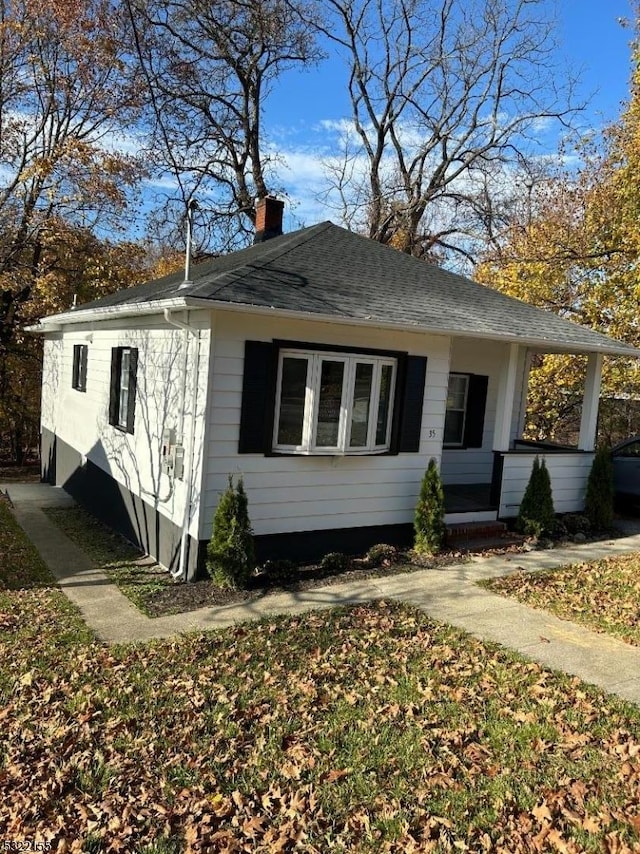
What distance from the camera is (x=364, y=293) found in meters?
8.12

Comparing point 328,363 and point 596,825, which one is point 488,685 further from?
point 328,363

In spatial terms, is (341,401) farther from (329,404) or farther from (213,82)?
(213,82)

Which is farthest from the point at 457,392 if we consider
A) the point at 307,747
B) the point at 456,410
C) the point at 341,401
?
the point at 307,747

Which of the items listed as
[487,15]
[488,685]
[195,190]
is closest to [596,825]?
[488,685]

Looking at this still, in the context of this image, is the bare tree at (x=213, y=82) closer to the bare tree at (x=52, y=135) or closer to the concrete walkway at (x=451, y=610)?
the bare tree at (x=52, y=135)

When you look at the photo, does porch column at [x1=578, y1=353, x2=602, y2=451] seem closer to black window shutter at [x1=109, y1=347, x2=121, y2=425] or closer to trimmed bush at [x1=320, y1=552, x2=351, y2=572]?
trimmed bush at [x1=320, y1=552, x2=351, y2=572]

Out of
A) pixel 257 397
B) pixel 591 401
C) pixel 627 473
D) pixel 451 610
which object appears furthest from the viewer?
pixel 627 473

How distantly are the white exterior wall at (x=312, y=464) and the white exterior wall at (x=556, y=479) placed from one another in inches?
65.9

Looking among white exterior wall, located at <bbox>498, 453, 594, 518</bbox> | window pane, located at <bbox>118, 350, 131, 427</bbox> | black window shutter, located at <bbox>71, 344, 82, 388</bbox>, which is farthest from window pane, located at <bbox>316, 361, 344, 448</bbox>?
black window shutter, located at <bbox>71, 344, 82, 388</bbox>

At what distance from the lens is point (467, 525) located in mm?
8969

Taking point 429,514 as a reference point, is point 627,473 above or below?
above

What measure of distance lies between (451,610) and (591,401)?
231 inches

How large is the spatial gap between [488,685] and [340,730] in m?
1.28

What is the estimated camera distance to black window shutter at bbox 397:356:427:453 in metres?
8.11
